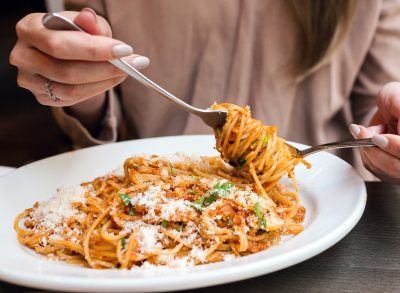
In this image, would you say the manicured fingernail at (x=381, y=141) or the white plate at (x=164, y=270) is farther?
the manicured fingernail at (x=381, y=141)

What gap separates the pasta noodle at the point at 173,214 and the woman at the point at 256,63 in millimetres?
701

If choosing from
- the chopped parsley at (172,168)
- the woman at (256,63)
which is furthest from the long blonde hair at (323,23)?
the chopped parsley at (172,168)

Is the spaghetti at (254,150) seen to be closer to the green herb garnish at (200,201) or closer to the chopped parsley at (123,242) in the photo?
the green herb garnish at (200,201)

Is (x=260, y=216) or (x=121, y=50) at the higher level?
(x=121, y=50)

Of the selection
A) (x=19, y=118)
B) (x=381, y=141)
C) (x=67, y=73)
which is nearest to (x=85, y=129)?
(x=67, y=73)

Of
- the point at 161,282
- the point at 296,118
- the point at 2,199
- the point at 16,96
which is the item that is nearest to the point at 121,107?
the point at 296,118

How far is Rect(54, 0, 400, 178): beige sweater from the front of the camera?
2.09 m

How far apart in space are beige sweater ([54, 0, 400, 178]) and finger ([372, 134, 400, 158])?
898mm

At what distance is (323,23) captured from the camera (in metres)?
1.99

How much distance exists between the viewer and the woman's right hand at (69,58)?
3.56 feet

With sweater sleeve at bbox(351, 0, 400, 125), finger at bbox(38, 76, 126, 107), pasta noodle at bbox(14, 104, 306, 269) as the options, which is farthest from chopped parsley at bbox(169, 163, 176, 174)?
sweater sleeve at bbox(351, 0, 400, 125)

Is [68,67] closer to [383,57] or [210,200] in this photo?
[210,200]

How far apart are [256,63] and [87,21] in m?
1.16

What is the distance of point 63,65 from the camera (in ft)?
3.94
